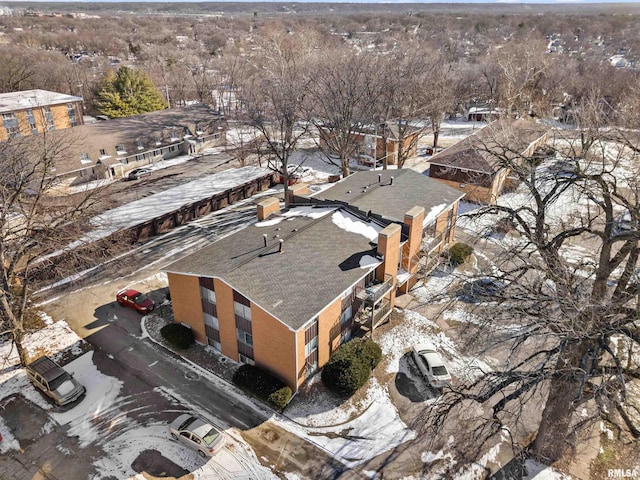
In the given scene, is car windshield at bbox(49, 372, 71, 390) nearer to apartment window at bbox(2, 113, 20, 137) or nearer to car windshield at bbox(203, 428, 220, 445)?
car windshield at bbox(203, 428, 220, 445)

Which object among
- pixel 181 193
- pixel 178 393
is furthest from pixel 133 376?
pixel 181 193

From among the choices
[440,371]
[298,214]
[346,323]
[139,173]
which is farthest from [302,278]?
[139,173]

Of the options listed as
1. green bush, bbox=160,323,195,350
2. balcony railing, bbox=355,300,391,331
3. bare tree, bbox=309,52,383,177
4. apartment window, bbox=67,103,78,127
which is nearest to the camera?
green bush, bbox=160,323,195,350

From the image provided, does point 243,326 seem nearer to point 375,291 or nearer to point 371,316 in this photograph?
point 371,316

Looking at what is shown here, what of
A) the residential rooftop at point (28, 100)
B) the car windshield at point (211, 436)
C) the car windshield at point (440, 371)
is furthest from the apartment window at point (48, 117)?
the car windshield at point (440, 371)

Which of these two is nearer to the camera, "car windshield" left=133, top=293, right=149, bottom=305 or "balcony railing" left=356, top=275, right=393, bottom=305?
"balcony railing" left=356, top=275, right=393, bottom=305

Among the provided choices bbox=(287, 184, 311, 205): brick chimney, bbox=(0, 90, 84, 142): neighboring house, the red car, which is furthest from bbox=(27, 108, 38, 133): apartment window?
bbox=(287, 184, 311, 205): brick chimney
